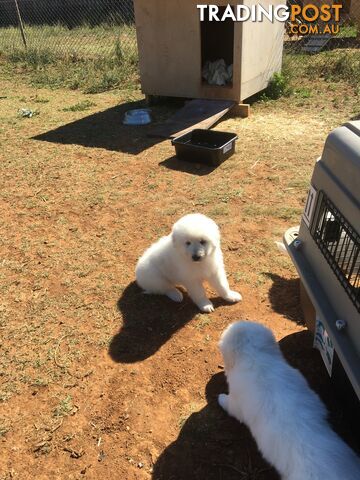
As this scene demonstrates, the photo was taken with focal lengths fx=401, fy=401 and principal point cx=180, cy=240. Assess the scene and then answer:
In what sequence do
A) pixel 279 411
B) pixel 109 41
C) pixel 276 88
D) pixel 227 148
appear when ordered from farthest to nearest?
pixel 109 41, pixel 276 88, pixel 227 148, pixel 279 411

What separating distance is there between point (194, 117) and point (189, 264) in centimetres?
412

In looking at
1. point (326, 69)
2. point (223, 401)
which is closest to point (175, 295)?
point (223, 401)

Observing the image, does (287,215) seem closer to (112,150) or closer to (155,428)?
(155,428)

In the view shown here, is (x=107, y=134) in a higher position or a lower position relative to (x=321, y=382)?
lower

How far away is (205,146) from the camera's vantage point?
5316mm

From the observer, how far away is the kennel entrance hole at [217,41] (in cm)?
769

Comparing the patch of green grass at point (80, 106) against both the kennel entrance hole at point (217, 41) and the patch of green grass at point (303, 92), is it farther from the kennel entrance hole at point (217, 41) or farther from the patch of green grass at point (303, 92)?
the patch of green grass at point (303, 92)

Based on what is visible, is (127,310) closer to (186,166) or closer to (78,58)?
(186,166)

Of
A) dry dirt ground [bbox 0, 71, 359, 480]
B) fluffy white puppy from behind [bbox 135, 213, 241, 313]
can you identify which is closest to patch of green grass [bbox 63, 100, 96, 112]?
dry dirt ground [bbox 0, 71, 359, 480]

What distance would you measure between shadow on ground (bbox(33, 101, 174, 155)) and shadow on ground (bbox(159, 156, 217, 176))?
1.98ft

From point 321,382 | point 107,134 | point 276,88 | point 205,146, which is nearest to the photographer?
point 321,382

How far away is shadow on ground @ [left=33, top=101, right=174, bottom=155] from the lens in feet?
19.5

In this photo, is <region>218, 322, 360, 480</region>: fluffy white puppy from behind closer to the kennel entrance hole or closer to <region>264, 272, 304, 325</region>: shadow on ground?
<region>264, 272, 304, 325</region>: shadow on ground

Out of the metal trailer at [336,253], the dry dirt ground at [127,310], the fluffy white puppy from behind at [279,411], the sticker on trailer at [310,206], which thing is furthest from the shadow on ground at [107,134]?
the fluffy white puppy from behind at [279,411]
